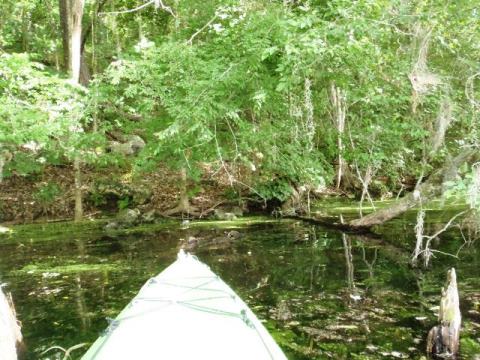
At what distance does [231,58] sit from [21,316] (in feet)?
19.1

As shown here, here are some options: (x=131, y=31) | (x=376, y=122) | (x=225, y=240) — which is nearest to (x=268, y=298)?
(x=225, y=240)

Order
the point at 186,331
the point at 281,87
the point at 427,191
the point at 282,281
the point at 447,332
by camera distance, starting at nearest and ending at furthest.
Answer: the point at 186,331 < the point at 447,332 < the point at 281,87 < the point at 282,281 < the point at 427,191

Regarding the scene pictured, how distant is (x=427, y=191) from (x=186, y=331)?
6.58m

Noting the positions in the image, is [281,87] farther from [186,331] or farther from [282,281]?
[186,331]

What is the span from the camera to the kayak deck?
10.6 feet

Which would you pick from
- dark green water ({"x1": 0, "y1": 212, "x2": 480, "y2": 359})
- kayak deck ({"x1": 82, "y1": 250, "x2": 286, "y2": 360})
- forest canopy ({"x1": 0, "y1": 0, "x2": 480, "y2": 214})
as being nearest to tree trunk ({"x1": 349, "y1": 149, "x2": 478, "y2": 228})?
forest canopy ({"x1": 0, "y1": 0, "x2": 480, "y2": 214})

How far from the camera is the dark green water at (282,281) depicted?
478 cm

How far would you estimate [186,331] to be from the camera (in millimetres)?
3498

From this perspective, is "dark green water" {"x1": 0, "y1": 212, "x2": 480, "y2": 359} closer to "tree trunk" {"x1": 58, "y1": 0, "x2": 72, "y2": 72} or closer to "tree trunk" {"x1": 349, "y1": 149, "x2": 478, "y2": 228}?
"tree trunk" {"x1": 349, "y1": 149, "x2": 478, "y2": 228}

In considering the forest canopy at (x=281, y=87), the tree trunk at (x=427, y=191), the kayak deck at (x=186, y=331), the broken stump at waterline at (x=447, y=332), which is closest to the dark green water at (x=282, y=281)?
the broken stump at waterline at (x=447, y=332)

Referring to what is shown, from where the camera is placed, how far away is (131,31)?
61.2 ft

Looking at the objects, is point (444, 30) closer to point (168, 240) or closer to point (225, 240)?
point (225, 240)

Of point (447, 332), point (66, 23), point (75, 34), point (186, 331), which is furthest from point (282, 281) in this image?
point (66, 23)

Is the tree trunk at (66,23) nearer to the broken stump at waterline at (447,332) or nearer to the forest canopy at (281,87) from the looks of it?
the forest canopy at (281,87)
